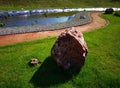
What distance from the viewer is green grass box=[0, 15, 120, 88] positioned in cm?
2033

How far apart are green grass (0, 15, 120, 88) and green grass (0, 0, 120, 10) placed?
133 ft

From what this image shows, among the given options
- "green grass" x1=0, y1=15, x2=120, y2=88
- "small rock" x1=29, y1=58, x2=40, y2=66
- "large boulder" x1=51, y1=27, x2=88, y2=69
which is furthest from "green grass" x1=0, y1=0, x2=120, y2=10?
"large boulder" x1=51, y1=27, x2=88, y2=69

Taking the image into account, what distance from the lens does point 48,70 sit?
2170 cm

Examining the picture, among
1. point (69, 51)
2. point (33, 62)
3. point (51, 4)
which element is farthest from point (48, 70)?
point (51, 4)

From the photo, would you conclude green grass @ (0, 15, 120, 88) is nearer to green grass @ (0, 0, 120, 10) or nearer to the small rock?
the small rock

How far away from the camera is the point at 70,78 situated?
68.7 ft

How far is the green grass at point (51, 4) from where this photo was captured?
68.2 meters

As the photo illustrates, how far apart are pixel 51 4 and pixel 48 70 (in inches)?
2248

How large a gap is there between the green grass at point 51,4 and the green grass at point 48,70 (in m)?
40.6

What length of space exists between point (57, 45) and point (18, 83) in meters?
5.63

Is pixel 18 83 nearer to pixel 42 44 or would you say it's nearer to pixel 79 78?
pixel 79 78

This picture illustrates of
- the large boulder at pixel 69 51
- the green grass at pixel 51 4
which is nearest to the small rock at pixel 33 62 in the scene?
the large boulder at pixel 69 51

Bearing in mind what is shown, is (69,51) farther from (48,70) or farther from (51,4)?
(51,4)

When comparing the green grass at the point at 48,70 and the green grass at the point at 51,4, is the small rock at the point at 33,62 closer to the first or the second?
the green grass at the point at 48,70
